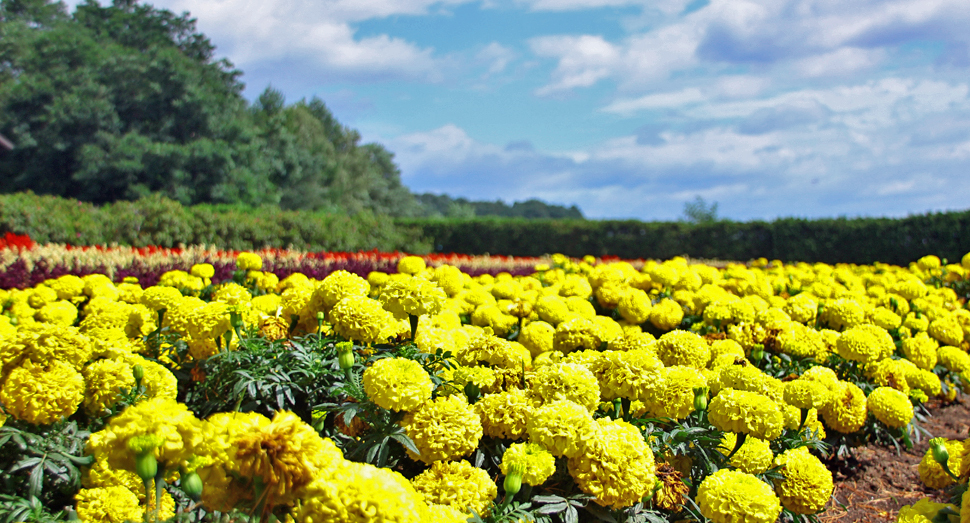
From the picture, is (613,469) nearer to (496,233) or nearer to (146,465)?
(146,465)

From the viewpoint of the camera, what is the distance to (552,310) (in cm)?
324

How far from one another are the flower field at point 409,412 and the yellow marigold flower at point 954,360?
0.57 meters

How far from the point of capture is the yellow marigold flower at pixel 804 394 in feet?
7.91

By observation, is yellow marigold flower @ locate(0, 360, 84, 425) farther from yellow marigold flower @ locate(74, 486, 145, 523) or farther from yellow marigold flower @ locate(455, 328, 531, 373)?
yellow marigold flower @ locate(455, 328, 531, 373)

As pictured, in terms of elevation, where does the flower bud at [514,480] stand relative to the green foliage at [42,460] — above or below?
above

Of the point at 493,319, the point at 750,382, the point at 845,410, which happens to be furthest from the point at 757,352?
the point at 493,319

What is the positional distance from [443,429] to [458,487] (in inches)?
7.0

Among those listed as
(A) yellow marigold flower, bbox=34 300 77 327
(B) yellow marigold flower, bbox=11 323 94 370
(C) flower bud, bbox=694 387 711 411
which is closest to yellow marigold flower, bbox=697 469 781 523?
(C) flower bud, bbox=694 387 711 411

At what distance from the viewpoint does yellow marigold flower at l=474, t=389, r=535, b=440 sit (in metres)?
1.93

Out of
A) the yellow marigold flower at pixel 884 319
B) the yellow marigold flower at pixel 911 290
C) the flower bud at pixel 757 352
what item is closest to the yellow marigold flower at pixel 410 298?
the flower bud at pixel 757 352

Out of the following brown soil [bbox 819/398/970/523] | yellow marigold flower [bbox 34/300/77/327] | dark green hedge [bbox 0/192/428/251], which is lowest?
brown soil [bbox 819/398/970/523]

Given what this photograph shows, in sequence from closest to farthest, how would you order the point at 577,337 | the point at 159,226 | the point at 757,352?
the point at 577,337
the point at 757,352
the point at 159,226

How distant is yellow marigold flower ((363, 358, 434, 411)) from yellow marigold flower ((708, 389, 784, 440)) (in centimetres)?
102

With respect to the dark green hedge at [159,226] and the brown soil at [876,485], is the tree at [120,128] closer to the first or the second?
the dark green hedge at [159,226]
